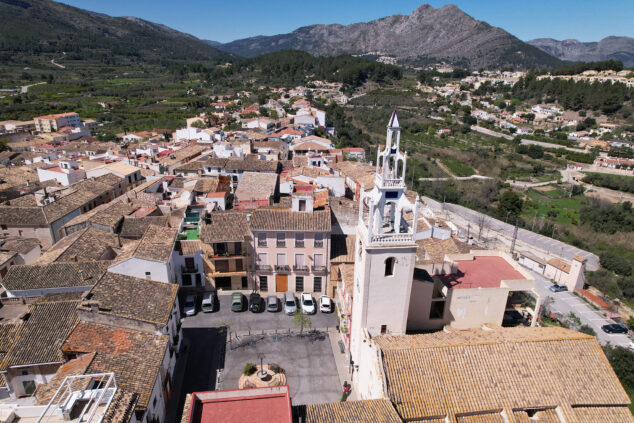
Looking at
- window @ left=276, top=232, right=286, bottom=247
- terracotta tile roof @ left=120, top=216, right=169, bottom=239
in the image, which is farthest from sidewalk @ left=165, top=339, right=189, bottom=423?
terracotta tile roof @ left=120, top=216, right=169, bottom=239

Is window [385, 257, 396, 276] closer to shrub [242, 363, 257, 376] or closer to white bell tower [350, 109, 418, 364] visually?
white bell tower [350, 109, 418, 364]

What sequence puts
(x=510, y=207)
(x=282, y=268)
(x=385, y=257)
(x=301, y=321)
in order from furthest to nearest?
(x=510, y=207) < (x=282, y=268) < (x=301, y=321) < (x=385, y=257)

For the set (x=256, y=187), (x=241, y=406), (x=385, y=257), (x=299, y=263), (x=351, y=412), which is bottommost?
(x=299, y=263)

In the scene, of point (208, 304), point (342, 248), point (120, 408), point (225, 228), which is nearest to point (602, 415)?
point (342, 248)

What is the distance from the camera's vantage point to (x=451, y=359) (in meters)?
18.7

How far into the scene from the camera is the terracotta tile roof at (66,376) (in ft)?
54.7

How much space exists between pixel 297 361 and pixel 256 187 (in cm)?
2441

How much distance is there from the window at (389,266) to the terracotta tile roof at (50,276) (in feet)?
69.0

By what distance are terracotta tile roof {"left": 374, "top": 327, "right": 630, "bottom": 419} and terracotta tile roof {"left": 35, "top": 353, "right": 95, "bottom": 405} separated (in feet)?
46.4

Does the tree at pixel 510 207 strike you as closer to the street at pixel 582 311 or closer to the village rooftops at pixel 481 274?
the street at pixel 582 311

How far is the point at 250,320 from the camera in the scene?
31531mm

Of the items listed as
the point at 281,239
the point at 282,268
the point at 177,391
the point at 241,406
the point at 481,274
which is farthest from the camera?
the point at 282,268

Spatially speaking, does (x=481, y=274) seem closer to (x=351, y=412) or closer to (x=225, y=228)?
(x=351, y=412)

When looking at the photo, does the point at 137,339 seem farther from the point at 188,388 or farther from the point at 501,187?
the point at 501,187
